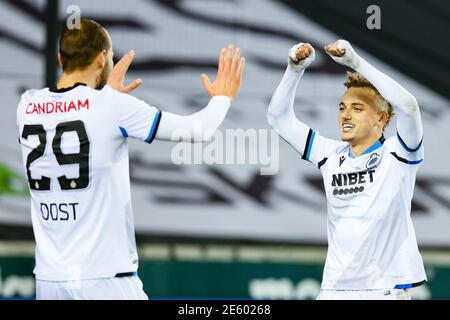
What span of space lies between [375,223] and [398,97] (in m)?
0.80

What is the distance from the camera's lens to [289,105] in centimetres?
618

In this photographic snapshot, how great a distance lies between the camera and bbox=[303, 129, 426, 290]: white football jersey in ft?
18.5

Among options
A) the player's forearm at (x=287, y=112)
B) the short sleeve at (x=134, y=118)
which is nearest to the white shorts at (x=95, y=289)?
the short sleeve at (x=134, y=118)

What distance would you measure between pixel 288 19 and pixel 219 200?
2.18 meters

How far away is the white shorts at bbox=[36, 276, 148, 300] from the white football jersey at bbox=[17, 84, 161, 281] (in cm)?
4

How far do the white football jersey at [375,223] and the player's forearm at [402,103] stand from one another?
10 centimetres

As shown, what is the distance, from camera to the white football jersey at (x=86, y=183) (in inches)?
192

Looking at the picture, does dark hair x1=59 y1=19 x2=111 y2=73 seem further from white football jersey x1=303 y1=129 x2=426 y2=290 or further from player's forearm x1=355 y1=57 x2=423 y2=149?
white football jersey x1=303 y1=129 x2=426 y2=290

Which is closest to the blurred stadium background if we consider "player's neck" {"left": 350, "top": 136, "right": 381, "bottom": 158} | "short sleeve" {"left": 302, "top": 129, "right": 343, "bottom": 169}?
"short sleeve" {"left": 302, "top": 129, "right": 343, "bottom": 169}

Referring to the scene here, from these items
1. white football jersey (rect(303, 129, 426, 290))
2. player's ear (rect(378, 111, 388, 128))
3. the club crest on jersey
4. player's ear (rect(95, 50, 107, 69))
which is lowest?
white football jersey (rect(303, 129, 426, 290))

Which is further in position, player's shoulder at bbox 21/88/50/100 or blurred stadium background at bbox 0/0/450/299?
blurred stadium background at bbox 0/0/450/299

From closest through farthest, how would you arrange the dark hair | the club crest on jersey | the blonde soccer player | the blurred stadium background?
the dark hair, the blonde soccer player, the club crest on jersey, the blurred stadium background

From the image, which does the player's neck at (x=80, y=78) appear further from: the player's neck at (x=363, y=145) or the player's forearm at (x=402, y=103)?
the player's neck at (x=363, y=145)

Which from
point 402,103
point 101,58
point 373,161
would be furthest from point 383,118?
point 101,58
